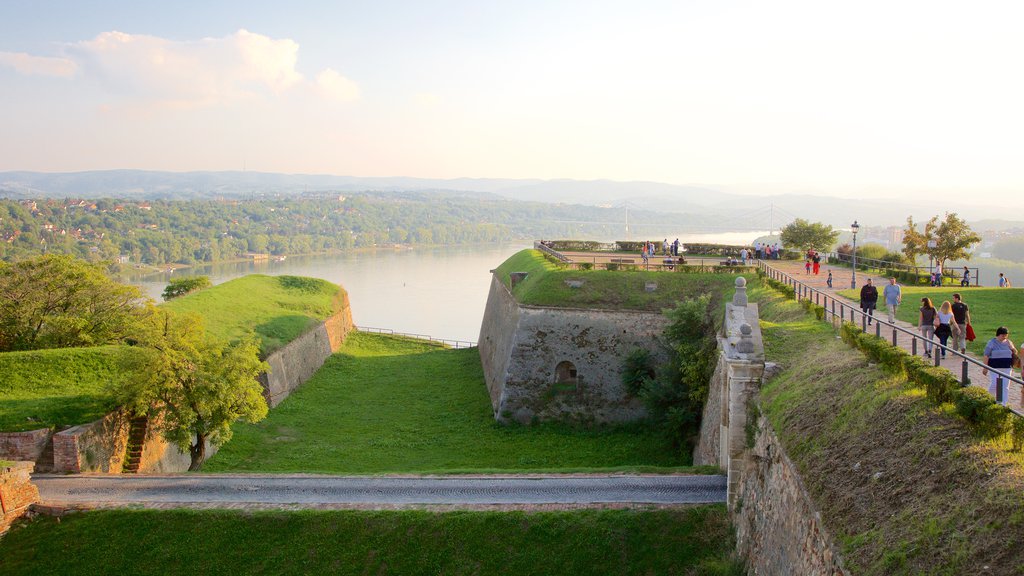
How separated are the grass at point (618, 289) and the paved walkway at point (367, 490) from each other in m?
10.3

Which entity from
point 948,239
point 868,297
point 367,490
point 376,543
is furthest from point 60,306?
point 948,239

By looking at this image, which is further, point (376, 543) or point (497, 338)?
point (497, 338)

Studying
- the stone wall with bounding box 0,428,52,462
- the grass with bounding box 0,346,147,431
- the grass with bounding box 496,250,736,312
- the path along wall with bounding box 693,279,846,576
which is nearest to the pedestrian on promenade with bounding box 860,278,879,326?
the path along wall with bounding box 693,279,846,576

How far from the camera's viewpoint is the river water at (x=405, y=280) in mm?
64312

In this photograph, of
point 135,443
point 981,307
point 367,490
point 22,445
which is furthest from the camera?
point 981,307

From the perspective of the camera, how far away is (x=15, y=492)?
13.9 meters

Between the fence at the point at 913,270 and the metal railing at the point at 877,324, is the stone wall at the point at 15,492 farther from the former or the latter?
the fence at the point at 913,270

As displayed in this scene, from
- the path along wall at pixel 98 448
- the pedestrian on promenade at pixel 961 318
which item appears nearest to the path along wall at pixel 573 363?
the path along wall at pixel 98 448

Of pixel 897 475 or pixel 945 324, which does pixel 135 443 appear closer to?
pixel 897 475

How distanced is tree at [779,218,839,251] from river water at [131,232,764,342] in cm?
2888

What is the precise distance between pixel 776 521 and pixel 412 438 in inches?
555

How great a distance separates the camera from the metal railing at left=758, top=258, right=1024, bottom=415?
827 centimetres

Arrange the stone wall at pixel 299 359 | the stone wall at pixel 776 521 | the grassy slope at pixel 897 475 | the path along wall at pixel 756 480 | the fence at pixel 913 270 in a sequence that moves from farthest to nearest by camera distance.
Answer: the stone wall at pixel 299 359 < the fence at pixel 913 270 < the path along wall at pixel 756 480 < the stone wall at pixel 776 521 < the grassy slope at pixel 897 475

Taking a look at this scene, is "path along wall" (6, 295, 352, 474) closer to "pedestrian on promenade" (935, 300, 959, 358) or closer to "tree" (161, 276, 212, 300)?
"pedestrian on promenade" (935, 300, 959, 358)
